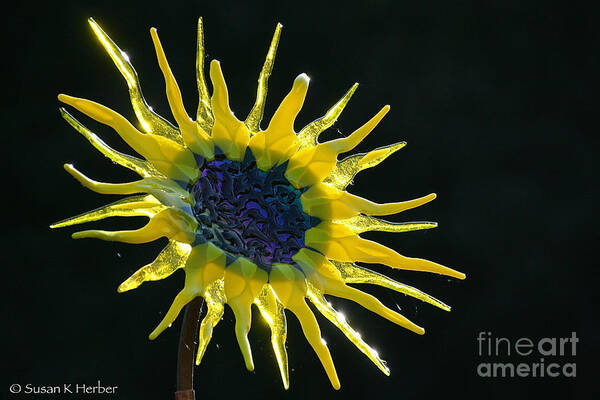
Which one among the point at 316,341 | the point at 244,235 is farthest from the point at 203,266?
the point at 316,341

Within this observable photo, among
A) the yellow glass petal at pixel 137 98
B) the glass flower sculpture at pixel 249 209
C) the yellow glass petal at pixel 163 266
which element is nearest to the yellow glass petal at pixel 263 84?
the glass flower sculpture at pixel 249 209

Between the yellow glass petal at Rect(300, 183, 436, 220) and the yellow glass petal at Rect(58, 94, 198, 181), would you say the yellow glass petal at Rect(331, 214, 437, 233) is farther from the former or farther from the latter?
the yellow glass petal at Rect(58, 94, 198, 181)

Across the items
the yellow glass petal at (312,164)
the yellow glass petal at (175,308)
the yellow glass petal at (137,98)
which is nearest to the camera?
the yellow glass petal at (175,308)

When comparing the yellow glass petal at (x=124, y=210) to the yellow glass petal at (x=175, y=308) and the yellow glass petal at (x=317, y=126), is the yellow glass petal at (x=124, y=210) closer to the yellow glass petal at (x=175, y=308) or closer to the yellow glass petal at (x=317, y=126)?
the yellow glass petal at (x=175, y=308)

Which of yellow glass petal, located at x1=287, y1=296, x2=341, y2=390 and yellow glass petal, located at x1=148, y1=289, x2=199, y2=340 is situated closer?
yellow glass petal, located at x1=148, y1=289, x2=199, y2=340

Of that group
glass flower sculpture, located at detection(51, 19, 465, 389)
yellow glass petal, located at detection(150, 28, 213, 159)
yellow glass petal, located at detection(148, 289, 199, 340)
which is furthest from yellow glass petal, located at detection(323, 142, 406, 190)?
yellow glass petal, located at detection(148, 289, 199, 340)

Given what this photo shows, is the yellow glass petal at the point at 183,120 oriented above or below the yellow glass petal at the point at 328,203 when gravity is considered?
above

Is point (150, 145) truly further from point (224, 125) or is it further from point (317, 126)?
point (317, 126)

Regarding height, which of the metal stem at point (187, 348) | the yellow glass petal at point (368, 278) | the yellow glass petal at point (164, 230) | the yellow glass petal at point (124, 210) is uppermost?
the yellow glass petal at point (124, 210)

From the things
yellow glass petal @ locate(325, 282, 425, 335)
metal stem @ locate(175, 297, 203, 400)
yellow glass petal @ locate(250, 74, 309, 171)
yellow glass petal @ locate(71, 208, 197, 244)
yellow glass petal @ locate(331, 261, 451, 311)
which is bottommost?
metal stem @ locate(175, 297, 203, 400)

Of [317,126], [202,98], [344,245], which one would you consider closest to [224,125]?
[202,98]
